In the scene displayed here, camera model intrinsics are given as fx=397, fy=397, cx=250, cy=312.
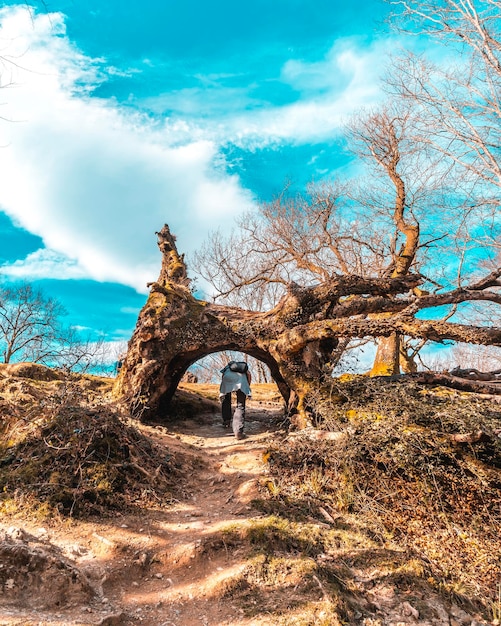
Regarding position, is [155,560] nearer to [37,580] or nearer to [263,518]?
[37,580]

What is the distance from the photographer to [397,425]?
518cm

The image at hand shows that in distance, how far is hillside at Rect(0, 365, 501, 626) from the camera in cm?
311

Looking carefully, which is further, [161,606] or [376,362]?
[376,362]

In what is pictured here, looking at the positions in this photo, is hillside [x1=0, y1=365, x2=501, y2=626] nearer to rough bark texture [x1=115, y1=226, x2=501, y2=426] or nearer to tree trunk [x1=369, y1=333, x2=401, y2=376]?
A: rough bark texture [x1=115, y1=226, x2=501, y2=426]

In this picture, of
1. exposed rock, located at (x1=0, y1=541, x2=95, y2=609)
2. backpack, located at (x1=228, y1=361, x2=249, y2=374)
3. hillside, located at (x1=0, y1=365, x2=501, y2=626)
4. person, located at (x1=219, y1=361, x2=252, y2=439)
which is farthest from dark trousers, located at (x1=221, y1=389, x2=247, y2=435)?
exposed rock, located at (x1=0, y1=541, x2=95, y2=609)

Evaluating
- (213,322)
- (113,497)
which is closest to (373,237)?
(213,322)

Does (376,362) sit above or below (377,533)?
above

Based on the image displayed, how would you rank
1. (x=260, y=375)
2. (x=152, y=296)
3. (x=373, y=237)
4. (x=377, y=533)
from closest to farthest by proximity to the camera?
(x=377, y=533)
(x=152, y=296)
(x=373, y=237)
(x=260, y=375)

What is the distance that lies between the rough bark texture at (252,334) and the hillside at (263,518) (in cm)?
108

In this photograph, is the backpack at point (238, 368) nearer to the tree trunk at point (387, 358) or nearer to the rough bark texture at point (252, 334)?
the rough bark texture at point (252, 334)

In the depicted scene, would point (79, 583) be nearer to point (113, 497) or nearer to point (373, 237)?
point (113, 497)

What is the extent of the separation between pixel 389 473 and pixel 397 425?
0.62 m

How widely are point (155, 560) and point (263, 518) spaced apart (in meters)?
1.26

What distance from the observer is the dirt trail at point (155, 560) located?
2.91m
